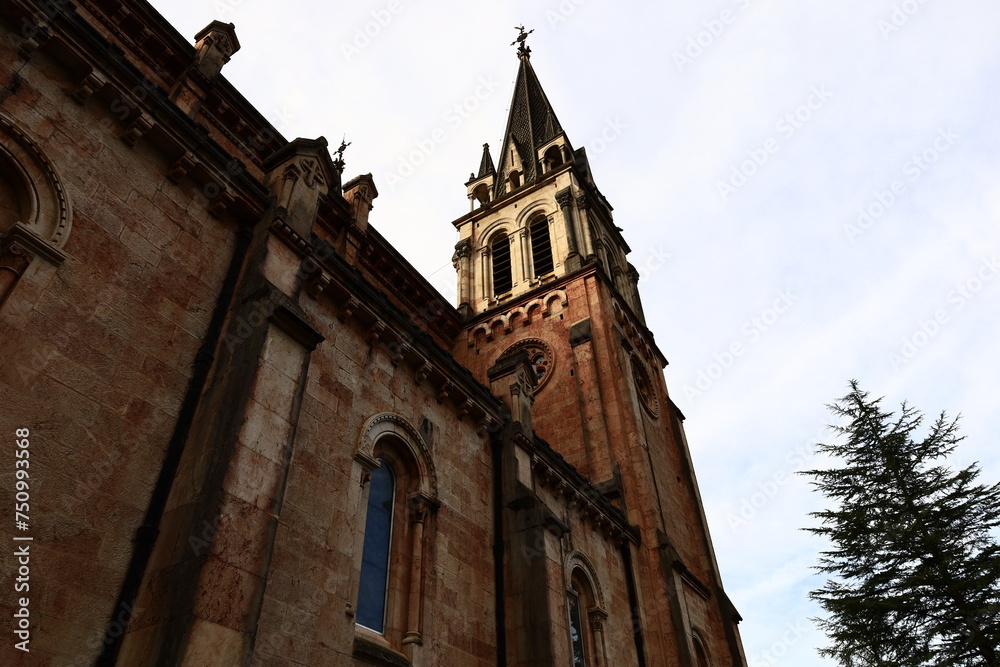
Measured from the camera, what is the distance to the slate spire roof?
38.2m

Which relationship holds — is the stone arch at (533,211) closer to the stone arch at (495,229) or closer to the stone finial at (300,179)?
the stone arch at (495,229)

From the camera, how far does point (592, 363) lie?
23.2 metres

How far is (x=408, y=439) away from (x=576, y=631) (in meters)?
6.84

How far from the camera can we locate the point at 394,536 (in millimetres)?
10438

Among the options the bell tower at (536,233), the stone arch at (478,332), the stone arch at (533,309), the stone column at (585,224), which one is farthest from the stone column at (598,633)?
the stone column at (585,224)

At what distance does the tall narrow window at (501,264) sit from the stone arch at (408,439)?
18.9m

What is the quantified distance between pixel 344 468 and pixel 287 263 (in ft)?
10.7

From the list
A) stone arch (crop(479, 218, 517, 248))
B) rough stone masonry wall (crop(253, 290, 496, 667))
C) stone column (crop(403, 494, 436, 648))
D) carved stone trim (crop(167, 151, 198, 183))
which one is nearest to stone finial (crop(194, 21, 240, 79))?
carved stone trim (crop(167, 151, 198, 183))

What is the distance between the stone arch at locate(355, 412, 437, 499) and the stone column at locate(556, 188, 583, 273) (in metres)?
16.9

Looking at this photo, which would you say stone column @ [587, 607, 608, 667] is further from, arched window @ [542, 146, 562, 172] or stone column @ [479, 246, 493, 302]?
arched window @ [542, 146, 562, 172]

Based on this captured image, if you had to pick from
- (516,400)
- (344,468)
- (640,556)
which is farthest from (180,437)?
(640,556)

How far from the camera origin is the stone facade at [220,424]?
249 inches

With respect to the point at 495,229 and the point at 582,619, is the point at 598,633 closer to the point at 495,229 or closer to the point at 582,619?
the point at 582,619

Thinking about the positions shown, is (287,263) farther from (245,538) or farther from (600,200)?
(600,200)
